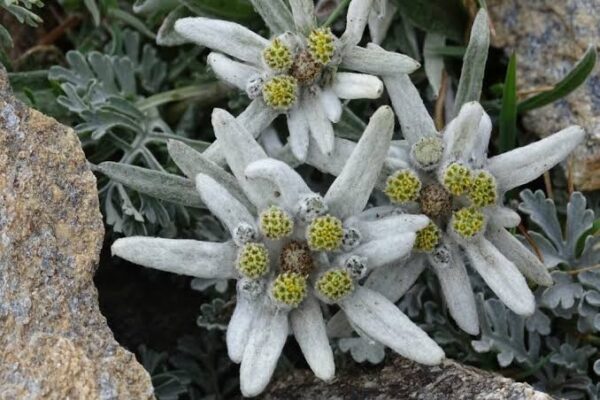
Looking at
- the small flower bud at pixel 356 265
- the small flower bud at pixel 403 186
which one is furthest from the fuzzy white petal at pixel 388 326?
the small flower bud at pixel 403 186

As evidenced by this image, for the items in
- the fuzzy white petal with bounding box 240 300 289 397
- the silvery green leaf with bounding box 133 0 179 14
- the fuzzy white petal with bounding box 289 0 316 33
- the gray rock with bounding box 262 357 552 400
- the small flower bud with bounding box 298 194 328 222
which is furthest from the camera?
the silvery green leaf with bounding box 133 0 179 14

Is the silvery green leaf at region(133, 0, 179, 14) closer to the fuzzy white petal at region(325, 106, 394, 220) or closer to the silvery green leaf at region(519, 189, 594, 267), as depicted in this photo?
the fuzzy white petal at region(325, 106, 394, 220)

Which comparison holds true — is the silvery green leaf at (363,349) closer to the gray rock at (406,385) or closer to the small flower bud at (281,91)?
the gray rock at (406,385)

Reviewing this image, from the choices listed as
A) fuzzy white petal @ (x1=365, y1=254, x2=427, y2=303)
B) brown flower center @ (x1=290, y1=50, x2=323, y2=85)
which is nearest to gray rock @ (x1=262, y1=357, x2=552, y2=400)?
fuzzy white petal @ (x1=365, y1=254, x2=427, y2=303)

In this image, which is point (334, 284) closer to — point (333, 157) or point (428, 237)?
point (428, 237)

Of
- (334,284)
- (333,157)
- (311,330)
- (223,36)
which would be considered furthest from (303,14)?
(311,330)

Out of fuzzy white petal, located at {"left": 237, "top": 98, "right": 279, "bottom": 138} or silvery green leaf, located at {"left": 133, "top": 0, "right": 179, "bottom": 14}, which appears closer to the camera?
fuzzy white petal, located at {"left": 237, "top": 98, "right": 279, "bottom": 138}

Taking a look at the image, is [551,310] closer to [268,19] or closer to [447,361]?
[447,361]
